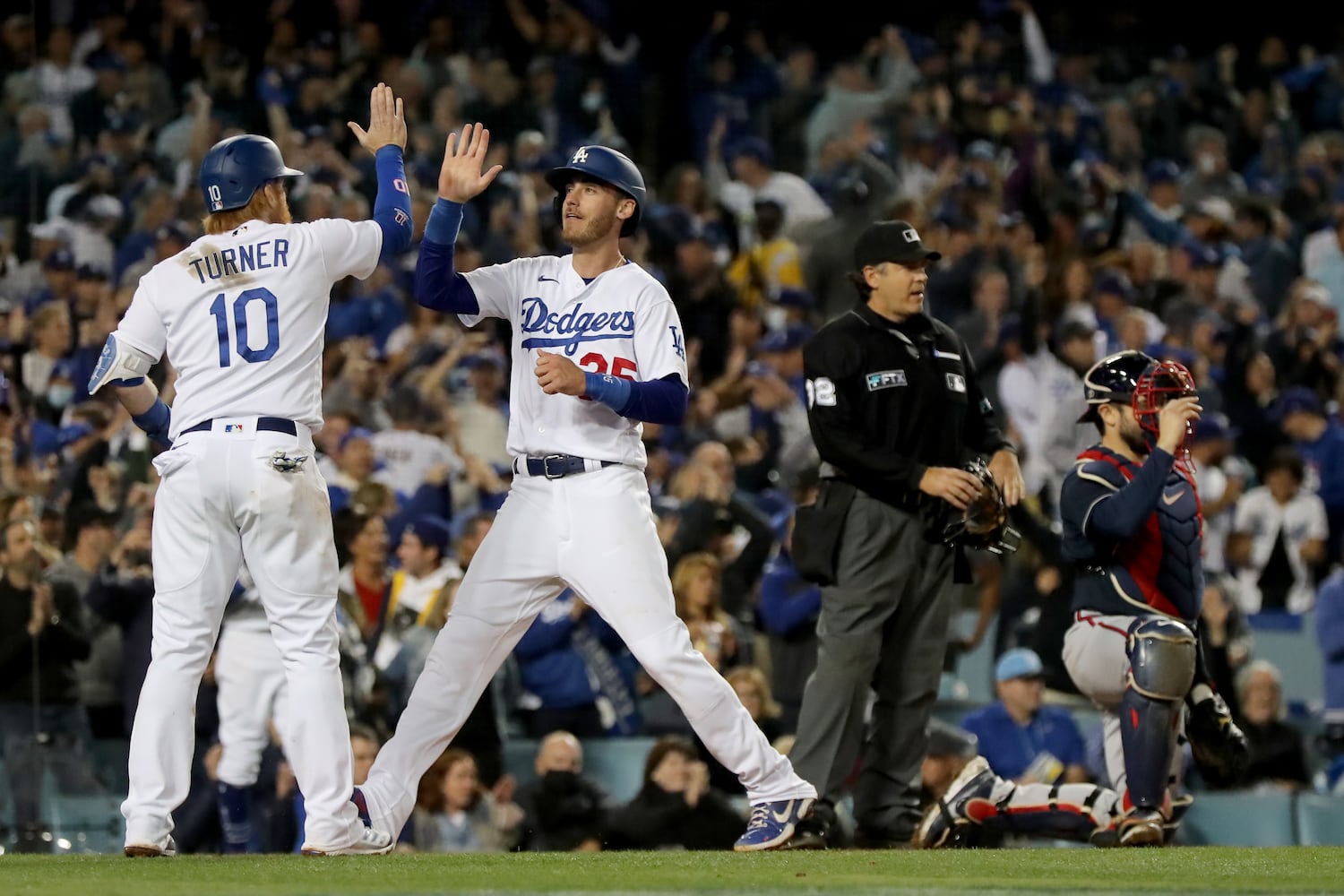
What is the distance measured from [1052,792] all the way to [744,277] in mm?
6590

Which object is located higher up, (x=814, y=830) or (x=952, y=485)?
(x=952, y=485)

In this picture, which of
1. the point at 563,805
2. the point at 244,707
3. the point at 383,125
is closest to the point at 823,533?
the point at 383,125

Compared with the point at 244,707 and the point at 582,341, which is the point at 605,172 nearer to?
the point at 582,341

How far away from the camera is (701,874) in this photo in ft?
15.1

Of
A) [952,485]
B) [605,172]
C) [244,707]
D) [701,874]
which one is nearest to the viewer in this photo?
[701,874]

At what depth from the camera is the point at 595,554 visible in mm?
5273

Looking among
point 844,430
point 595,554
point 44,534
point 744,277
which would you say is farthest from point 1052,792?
point 744,277

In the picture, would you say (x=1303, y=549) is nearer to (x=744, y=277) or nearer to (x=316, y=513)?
(x=744, y=277)

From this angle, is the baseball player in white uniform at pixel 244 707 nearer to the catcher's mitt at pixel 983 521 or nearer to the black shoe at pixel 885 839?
the black shoe at pixel 885 839

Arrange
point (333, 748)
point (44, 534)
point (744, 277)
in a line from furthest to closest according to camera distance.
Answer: point (744, 277) → point (44, 534) → point (333, 748)

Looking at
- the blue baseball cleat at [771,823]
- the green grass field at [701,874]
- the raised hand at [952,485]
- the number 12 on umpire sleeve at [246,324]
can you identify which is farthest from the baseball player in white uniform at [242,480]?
the raised hand at [952,485]

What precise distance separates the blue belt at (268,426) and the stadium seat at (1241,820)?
4.86 m

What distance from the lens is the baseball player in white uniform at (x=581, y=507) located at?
17.3 feet

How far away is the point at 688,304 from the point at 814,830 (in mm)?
6380
